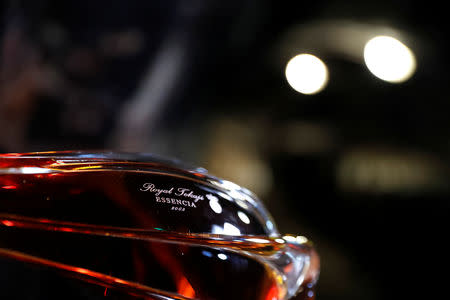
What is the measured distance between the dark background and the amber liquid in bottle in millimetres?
767

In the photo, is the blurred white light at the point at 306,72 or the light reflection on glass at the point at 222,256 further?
the blurred white light at the point at 306,72

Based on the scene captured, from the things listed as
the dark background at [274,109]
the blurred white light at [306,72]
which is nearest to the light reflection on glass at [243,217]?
the dark background at [274,109]

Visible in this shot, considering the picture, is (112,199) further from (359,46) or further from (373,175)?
(373,175)

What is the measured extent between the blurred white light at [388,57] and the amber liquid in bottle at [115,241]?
6.60 ft

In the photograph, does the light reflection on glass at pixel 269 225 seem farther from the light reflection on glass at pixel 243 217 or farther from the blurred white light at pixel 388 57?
the blurred white light at pixel 388 57

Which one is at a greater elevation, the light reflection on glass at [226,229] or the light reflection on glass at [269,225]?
the light reflection on glass at [226,229]

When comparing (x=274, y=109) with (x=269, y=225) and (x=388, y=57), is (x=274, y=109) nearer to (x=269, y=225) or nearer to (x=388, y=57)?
(x=388, y=57)

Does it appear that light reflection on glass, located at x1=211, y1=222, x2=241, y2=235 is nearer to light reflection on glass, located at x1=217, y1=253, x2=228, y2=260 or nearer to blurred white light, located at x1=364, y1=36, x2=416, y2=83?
light reflection on glass, located at x1=217, y1=253, x2=228, y2=260

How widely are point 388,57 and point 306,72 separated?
1.84 ft

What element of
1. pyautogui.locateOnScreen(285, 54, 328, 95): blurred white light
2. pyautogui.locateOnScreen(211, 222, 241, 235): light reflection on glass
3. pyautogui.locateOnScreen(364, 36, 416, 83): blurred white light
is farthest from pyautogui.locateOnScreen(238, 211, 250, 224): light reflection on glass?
pyautogui.locateOnScreen(285, 54, 328, 95): blurred white light

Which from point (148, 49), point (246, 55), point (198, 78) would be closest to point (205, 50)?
point (198, 78)

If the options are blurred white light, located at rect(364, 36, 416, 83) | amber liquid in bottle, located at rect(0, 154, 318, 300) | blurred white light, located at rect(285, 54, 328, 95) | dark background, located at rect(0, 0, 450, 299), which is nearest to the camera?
amber liquid in bottle, located at rect(0, 154, 318, 300)

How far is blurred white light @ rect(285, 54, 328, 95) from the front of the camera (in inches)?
98.3

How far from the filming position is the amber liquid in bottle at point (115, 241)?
23cm
